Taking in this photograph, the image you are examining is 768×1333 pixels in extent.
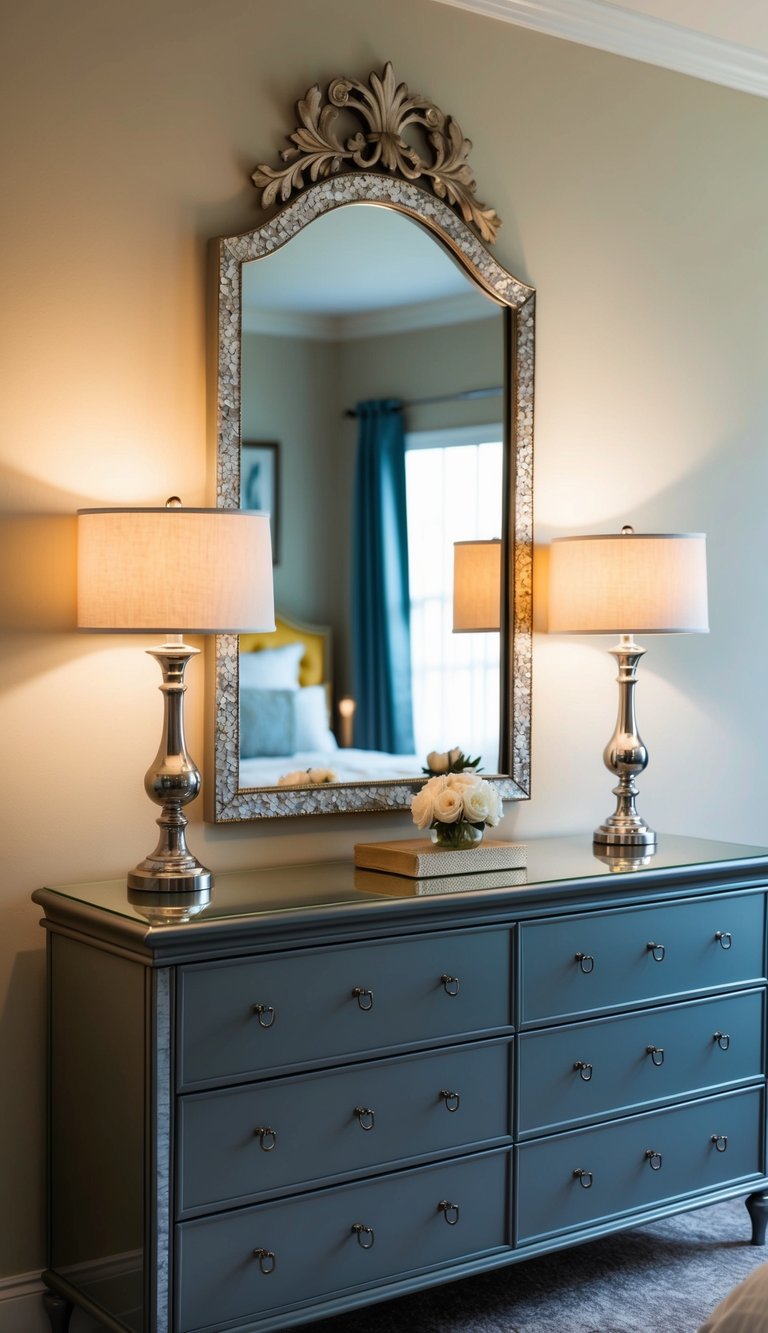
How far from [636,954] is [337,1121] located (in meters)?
0.76

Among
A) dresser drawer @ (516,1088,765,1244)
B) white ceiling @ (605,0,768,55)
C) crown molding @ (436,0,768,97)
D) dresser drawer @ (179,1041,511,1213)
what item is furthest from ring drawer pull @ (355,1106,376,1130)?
white ceiling @ (605,0,768,55)

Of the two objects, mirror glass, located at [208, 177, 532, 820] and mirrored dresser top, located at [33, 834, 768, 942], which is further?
mirror glass, located at [208, 177, 532, 820]

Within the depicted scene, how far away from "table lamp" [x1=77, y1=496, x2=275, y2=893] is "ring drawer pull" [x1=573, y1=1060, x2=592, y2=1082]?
0.85 m

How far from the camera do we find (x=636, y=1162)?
287 centimetres

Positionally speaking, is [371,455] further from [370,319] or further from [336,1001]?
[336,1001]

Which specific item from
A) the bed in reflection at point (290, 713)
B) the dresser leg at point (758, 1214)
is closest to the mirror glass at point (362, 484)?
the bed in reflection at point (290, 713)

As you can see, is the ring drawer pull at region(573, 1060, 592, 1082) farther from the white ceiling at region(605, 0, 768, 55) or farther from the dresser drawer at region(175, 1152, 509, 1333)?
the white ceiling at region(605, 0, 768, 55)

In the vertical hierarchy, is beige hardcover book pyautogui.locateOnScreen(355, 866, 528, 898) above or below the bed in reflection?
below

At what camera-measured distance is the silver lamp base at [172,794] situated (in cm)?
247

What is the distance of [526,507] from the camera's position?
3.20 m

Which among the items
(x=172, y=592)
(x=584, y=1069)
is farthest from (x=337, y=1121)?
(x=172, y=592)

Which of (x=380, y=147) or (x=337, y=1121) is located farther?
(x=380, y=147)

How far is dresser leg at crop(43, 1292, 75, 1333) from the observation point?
8.34 ft

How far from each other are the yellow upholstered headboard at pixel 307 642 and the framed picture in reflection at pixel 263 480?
135 millimetres
